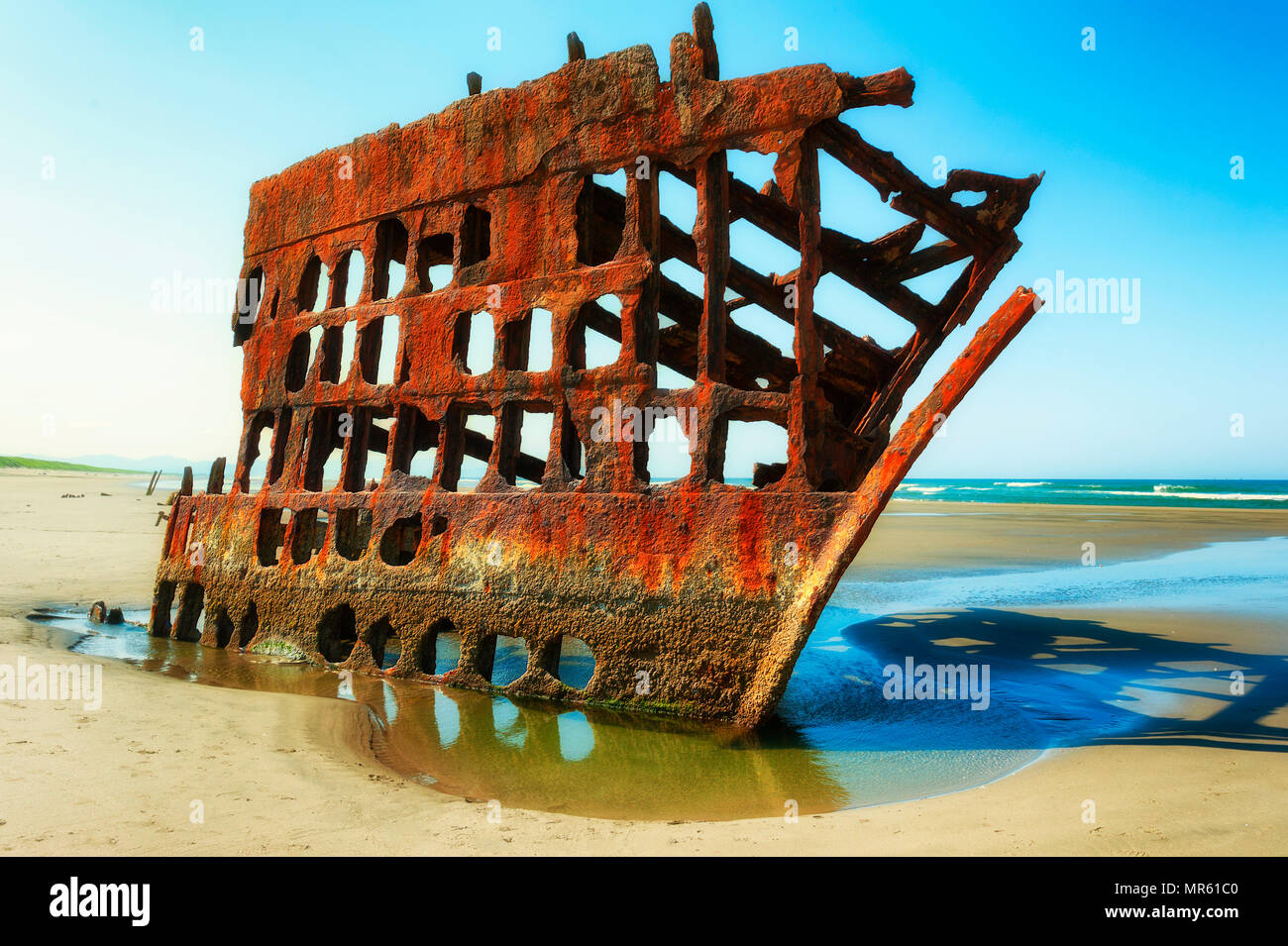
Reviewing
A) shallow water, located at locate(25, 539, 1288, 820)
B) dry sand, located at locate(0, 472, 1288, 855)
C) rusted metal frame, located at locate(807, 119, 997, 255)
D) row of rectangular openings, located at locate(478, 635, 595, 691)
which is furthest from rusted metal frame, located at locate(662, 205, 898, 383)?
dry sand, located at locate(0, 472, 1288, 855)

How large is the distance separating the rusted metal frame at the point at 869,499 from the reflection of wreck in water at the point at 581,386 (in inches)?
0.6

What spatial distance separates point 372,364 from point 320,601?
5.74 feet

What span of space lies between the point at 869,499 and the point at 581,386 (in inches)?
73.1

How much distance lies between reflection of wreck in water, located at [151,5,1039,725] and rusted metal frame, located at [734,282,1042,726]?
0.02 metres

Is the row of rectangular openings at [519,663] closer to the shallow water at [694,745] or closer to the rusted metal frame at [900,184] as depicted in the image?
the shallow water at [694,745]

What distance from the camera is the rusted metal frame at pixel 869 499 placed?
3803 millimetres

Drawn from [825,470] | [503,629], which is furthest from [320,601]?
[825,470]

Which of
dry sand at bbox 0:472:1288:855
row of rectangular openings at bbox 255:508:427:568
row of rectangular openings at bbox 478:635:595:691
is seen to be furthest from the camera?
row of rectangular openings at bbox 255:508:427:568

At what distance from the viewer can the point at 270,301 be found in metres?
6.66

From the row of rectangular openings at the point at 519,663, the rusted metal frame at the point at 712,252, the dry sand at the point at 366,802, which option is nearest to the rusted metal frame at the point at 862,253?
the rusted metal frame at the point at 712,252

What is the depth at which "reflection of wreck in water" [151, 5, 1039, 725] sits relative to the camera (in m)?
4.15

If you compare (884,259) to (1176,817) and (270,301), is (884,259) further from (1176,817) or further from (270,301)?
(270,301)

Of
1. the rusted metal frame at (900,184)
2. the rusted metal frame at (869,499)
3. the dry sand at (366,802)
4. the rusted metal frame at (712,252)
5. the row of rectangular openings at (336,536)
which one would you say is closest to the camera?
the dry sand at (366,802)

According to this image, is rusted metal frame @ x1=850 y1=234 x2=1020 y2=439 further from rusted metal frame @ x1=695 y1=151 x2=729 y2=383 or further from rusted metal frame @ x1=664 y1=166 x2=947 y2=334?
rusted metal frame @ x1=695 y1=151 x2=729 y2=383
